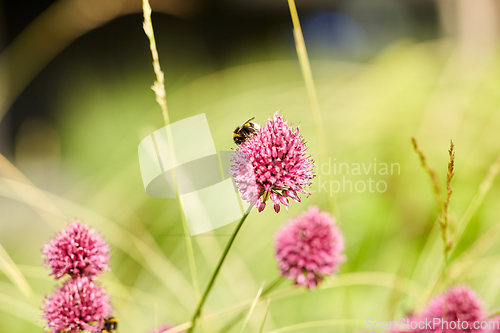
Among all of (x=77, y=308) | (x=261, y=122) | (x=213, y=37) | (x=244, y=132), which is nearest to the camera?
(x=77, y=308)

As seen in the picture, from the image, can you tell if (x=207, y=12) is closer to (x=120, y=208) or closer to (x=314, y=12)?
(x=314, y=12)

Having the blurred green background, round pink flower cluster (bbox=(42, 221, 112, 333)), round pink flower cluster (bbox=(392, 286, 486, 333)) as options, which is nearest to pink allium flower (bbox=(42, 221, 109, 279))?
round pink flower cluster (bbox=(42, 221, 112, 333))

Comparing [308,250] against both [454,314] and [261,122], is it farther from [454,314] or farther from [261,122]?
[261,122]

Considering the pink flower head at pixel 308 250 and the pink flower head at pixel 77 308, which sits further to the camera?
the pink flower head at pixel 308 250

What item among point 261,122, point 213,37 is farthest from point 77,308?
point 213,37

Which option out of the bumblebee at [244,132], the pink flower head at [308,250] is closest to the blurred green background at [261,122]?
the pink flower head at [308,250]

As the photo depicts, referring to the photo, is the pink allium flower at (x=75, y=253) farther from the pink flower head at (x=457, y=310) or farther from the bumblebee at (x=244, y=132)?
the pink flower head at (x=457, y=310)
